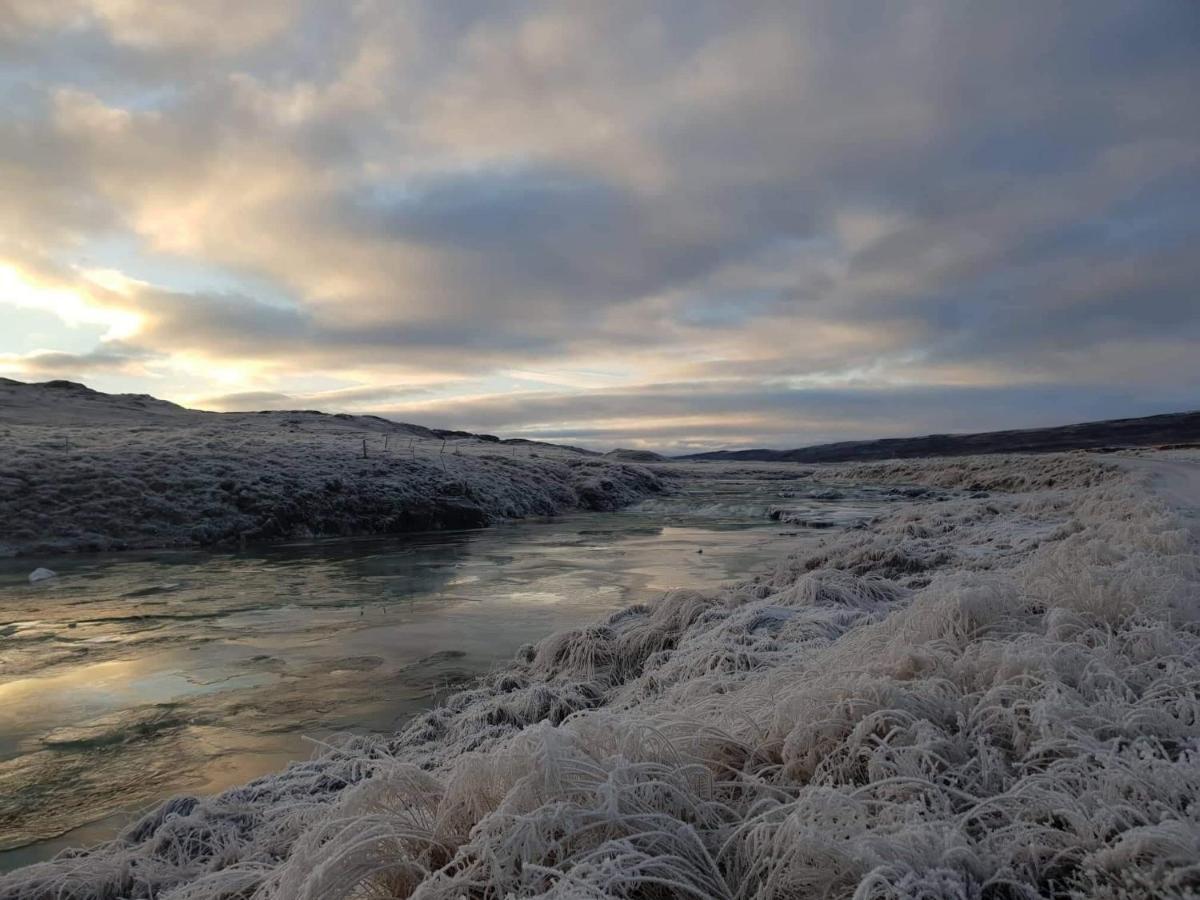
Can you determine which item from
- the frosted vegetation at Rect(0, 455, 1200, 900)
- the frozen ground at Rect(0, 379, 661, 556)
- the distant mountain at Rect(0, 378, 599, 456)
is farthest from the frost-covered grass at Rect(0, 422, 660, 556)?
the distant mountain at Rect(0, 378, 599, 456)

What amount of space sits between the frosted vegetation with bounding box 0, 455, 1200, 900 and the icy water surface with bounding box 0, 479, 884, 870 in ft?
2.90

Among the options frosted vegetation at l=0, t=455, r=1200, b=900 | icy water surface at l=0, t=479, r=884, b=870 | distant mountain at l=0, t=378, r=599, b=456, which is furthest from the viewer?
distant mountain at l=0, t=378, r=599, b=456

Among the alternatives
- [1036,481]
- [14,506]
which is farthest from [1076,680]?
[1036,481]

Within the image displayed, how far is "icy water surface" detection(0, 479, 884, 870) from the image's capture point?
15.8 ft

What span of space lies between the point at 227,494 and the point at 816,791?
812 inches

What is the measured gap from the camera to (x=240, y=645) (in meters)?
8.00

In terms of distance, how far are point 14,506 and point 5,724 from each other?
14.0 m

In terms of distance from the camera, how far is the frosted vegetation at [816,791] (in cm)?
215

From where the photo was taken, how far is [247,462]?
74.7ft

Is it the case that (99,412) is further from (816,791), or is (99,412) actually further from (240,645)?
(816,791)

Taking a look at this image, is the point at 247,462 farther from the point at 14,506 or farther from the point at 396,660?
the point at 396,660

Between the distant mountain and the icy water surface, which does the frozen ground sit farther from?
the distant mountain

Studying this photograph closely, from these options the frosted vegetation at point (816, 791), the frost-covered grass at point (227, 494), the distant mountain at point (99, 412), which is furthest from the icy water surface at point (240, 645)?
the distant mountain at point (99, 412)

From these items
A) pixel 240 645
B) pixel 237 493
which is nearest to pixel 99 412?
pixel 237 493
